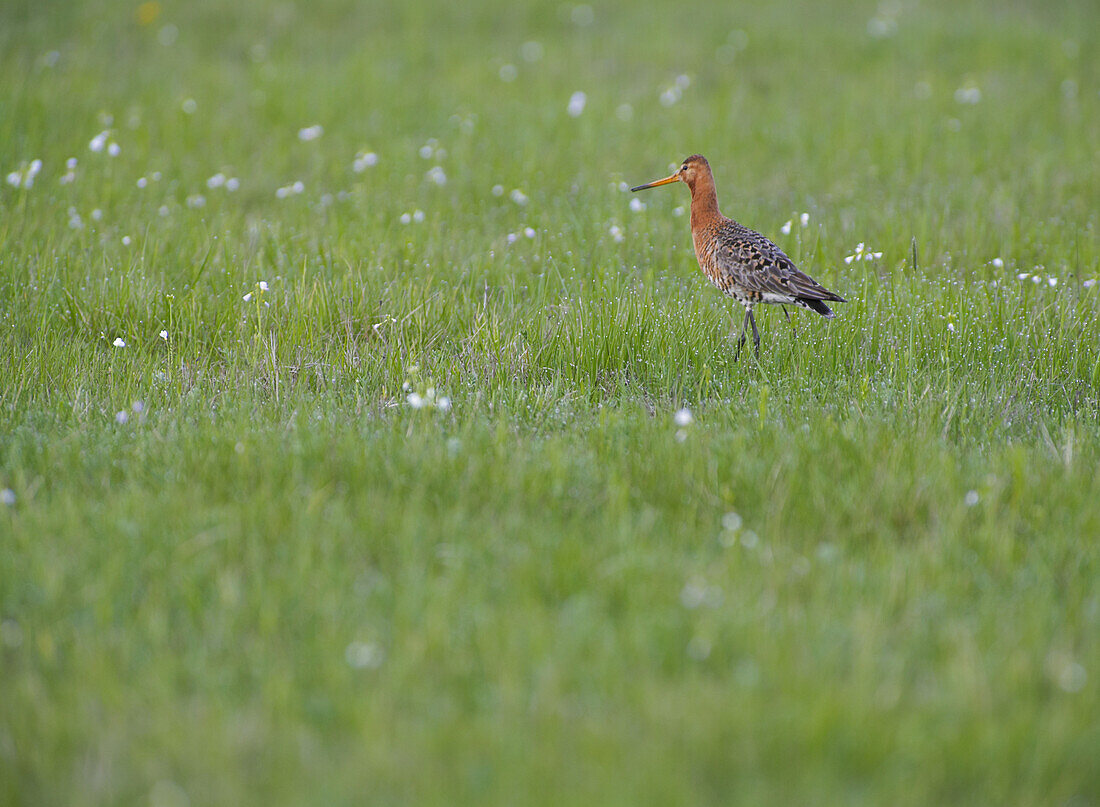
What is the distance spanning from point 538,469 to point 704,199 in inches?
125

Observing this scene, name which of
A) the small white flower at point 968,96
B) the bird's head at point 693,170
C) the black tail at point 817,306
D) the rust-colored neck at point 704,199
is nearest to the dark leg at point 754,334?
the black tail at point 817,306

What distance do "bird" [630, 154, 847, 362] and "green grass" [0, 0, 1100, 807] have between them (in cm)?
25

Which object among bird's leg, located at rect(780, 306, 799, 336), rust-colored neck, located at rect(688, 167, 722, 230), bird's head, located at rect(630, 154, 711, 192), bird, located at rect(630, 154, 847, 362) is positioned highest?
bird's head, located at rect(630, 154, 711, 192)

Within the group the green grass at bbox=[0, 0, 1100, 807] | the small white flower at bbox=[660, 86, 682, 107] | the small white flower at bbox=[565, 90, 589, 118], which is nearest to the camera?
the green grass at bbox=[0, 0, 1100, 807]

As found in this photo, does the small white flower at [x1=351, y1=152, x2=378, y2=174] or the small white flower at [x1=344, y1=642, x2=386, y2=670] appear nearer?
the small white flower at [x1=344, y1=642, x2=386, y2=670]

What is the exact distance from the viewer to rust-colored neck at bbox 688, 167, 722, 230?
22.1ft

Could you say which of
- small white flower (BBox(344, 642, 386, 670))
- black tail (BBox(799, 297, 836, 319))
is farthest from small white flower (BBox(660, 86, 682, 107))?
small white flower (BBox(344, 642, 386, 670))

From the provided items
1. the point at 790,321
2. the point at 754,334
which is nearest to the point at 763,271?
the point at 754,334

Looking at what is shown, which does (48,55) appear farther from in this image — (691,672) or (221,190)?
(691,672)

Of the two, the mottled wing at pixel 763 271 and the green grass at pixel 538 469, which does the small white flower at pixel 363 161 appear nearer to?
the green grass at pixel 538 469

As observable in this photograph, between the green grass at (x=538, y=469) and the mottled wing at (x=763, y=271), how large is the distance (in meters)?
0.33

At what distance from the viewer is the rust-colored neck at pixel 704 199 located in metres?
6.75

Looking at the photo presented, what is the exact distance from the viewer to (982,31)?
44.1ft

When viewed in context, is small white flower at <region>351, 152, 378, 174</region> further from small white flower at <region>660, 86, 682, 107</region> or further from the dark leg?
the dark leg
